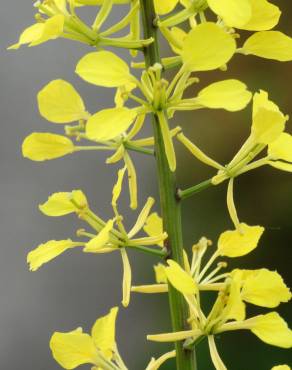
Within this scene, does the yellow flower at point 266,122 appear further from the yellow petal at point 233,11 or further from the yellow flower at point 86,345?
the yellow flower at point 86,345

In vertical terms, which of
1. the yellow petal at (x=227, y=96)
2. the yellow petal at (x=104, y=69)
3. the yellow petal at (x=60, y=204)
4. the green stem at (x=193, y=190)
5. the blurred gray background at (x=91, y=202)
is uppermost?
the yellow petal at (x=104, y=69)

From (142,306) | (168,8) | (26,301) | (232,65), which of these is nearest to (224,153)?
(232,65)

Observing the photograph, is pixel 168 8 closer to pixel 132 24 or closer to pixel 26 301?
pixel 132 24

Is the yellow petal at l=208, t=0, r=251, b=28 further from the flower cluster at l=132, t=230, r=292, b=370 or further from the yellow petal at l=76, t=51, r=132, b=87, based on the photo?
the flower cluster at l=132, t=230, r=292, b=370

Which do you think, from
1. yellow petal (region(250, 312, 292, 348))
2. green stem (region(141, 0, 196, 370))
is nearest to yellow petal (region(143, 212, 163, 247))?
green stem (region(141, 0, 196, 370))

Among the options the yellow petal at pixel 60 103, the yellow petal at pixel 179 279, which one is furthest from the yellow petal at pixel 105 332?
the yellow petal at pixel 60 103

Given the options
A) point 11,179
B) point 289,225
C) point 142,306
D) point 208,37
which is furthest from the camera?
point 11,179
